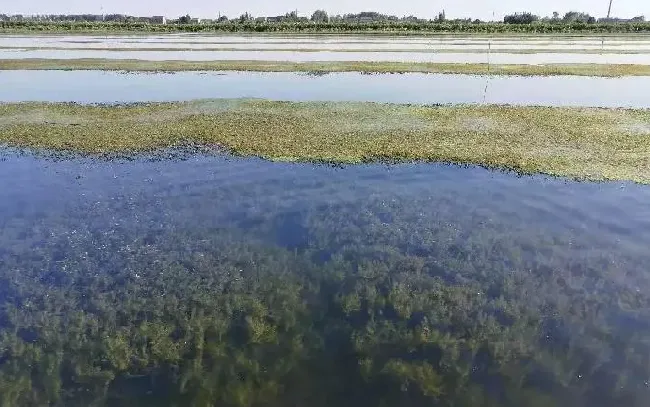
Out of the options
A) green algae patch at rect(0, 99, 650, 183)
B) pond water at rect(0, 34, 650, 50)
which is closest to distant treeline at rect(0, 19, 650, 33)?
pond water at rect(0, 34, 650, 50)

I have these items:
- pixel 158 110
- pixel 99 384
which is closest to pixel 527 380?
pixel 99 384

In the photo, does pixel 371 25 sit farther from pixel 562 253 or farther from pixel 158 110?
pixel 562 253

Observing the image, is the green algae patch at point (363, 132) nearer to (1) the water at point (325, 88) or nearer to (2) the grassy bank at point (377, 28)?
(1) the water at point (325, 88)

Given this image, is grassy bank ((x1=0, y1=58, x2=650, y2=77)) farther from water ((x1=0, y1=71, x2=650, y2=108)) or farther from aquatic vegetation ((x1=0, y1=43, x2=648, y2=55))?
aquatic vegetation ((x1=0, y1=43, x2=648, y2=55))

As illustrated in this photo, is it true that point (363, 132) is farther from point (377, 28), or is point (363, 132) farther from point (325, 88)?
point (377, 28)

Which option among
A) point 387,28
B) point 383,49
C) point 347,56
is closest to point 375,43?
point 383,49
